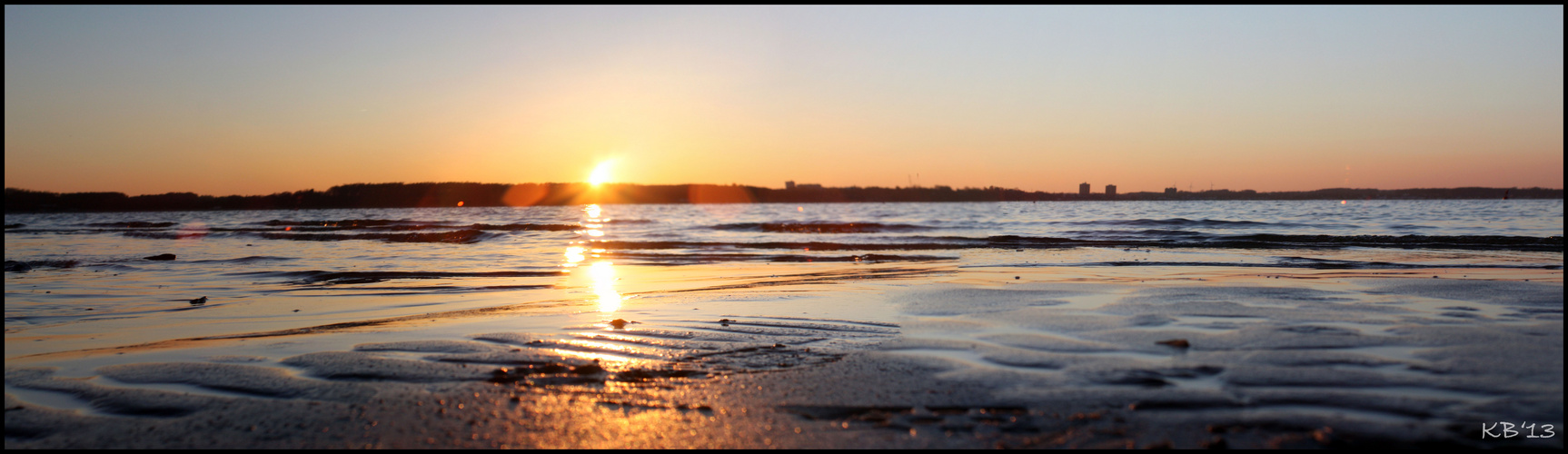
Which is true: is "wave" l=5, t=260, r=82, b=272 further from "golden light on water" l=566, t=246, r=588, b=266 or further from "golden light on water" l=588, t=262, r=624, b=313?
A: "golden light on water" l=588, t=262, r=624, b=313

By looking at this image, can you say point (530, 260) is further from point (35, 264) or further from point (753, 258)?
point (35, 264)

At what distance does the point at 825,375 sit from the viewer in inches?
172

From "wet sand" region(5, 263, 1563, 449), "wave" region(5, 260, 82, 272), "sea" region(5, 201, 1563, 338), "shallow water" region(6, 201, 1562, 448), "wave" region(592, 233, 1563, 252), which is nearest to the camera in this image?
"wet sand" region(5, 263, 1563, 449)

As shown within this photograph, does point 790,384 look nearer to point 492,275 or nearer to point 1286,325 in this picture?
point 1286,325

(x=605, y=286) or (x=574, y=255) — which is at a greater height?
(x=605, y=286)

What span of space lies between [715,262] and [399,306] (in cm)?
815

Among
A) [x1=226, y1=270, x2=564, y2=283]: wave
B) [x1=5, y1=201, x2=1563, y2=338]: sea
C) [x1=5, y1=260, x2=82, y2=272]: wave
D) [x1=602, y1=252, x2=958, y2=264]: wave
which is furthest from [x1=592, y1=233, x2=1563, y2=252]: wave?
[x1=5, y1=260, x2=82, y2=272]: wave

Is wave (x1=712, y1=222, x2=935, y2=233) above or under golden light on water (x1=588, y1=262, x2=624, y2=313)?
under

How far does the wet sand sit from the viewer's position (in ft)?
10.7

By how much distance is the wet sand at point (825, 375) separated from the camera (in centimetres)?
327

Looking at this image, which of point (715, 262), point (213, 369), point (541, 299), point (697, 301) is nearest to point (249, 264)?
point (715, 262)

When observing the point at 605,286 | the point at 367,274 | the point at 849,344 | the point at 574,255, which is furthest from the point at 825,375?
the point at 574,255

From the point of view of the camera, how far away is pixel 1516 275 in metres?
10.2

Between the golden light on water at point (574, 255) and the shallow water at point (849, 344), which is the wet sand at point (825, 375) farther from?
the golden light on water at point (574, 255)
